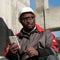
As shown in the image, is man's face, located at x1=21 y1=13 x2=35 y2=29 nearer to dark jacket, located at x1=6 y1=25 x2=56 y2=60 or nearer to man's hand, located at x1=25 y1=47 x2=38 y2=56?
dark jacket, located at x1=6 y1=25 x2=56 y2=60

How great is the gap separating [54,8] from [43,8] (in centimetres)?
36

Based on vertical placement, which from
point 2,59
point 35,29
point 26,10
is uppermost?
point 26,10

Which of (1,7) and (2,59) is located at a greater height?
(1,7)

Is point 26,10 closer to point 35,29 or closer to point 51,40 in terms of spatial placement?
point 35,29

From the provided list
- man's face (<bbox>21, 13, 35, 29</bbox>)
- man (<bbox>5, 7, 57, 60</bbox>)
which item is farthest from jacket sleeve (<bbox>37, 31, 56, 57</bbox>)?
man's face (<bbox>21, 13, 35, 29</bbox>)

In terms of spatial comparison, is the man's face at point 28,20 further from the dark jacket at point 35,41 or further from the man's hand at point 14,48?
the man's hand at point 14,48

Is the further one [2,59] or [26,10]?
[26,10]

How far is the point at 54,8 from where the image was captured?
6.30m

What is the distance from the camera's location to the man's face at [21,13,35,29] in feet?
8.99

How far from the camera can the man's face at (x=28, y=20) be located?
2.74 meters

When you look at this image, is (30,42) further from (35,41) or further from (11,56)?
(11,56)

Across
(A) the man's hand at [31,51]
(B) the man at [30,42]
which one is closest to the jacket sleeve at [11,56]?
(B) the man at [30,42]

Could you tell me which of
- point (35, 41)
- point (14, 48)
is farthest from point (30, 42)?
point (14, 48)

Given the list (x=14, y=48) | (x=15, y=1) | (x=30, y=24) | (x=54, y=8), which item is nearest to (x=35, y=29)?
(x=30, y=24)
